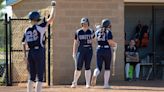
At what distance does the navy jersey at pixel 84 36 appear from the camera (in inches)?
586

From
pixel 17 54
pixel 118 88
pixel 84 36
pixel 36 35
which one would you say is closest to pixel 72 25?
pixel 84 36

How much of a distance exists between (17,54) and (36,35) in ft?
21.9

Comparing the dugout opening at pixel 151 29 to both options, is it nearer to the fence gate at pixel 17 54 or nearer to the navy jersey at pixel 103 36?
the fence gate at pixel 17 54

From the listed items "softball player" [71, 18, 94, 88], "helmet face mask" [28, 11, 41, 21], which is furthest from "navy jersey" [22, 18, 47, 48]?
"softball player" [71, 18, 94, 88]

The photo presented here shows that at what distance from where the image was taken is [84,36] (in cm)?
1495

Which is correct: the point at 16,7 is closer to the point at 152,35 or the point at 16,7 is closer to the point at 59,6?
the point at 59,6

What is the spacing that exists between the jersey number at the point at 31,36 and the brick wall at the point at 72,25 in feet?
17.8

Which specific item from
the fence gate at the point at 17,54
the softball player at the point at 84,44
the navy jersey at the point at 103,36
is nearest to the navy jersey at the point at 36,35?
the softball player at the point at 84,44

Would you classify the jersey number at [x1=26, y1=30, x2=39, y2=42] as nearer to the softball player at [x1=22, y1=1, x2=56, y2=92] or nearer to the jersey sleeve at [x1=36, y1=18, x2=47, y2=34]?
the softball player at [x1=22, y1=1, x2=56, y2=92]

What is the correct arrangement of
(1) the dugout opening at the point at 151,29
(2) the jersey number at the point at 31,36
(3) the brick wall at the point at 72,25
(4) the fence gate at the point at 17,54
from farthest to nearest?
1. (1) the dugout opening at the point at 151,29
2. (4) the fence gate at the point at 17,54
3. (3) the brick wall at the point at 72,25
4. (2) the jersey number at the point at 31,36

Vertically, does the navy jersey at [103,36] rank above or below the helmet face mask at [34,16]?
below

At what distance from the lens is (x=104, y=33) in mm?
14727

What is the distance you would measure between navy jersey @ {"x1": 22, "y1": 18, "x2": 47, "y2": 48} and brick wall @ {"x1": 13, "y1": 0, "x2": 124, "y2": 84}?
5416mm

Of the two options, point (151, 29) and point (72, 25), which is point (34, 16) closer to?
point (72, 25)
